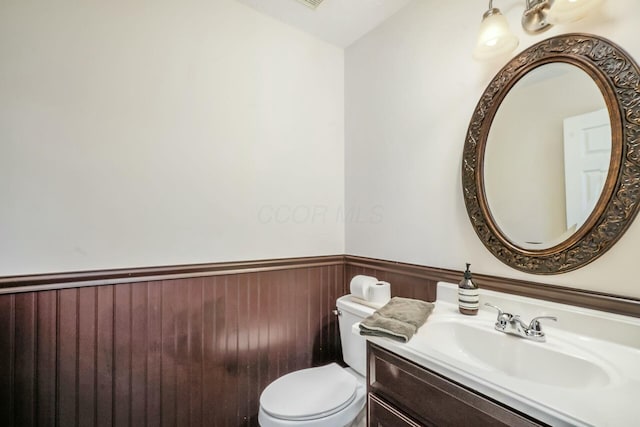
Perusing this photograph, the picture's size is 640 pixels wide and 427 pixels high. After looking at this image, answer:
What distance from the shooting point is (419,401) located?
2.89 feet

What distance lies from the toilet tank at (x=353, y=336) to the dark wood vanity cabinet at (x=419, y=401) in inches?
16.0

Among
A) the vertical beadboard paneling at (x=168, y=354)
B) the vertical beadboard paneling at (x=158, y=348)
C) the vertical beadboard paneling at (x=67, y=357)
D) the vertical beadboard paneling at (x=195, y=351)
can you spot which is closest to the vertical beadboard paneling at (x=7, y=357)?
the vertical beadboard paneling at (x=158, y=348)

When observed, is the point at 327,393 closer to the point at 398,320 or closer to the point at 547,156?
the point at 398,320

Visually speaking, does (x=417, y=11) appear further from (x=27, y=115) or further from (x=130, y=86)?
(x=27, y=115)

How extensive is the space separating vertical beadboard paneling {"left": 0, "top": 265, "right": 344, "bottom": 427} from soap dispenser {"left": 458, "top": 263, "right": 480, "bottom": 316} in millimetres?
896

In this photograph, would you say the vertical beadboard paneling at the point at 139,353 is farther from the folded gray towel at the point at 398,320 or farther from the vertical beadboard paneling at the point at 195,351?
the folded gray towel at the point at 398,320

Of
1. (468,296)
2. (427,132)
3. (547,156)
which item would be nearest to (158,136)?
(427,132)

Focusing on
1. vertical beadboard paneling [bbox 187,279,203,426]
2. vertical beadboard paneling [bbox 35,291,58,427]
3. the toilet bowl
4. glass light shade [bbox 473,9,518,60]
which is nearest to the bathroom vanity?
the toilet bowl

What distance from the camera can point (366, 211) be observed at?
184 centimetres

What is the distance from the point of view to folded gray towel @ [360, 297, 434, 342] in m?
0.98

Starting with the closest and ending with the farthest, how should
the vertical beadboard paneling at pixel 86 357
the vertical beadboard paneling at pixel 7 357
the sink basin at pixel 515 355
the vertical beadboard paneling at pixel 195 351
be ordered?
the sink basin at pixel 515 355, the vertical beadboard paneling at pixel 7 357, the vertical beadboard paneling at pixel 86 357, the vertical beadboard paneling at pixel 195 351

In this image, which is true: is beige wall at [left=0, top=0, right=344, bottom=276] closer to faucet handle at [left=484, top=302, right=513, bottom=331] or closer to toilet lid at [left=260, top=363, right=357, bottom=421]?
toilet lid at [left=260, top=363, right=357, bottom=421]

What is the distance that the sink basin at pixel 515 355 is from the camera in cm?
85

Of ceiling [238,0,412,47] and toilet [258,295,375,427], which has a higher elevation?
ceiling [238,0,412,47]
